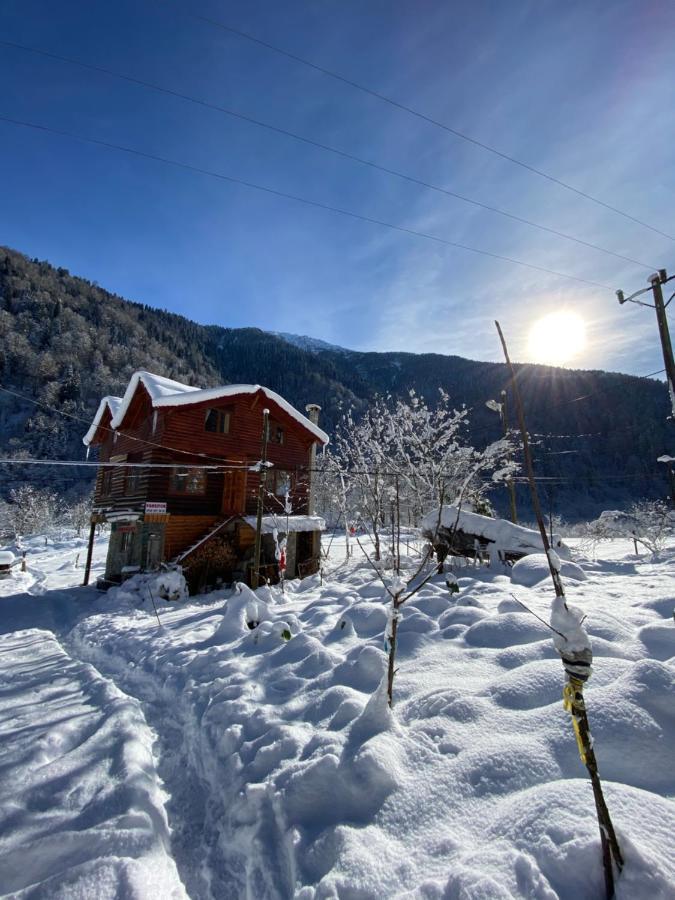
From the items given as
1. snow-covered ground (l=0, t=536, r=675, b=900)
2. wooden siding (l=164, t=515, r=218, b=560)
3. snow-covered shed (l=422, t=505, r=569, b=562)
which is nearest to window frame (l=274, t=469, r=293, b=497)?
wooden siding (l=164, t=515, r=218, b=560)

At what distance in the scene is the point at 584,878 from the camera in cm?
216

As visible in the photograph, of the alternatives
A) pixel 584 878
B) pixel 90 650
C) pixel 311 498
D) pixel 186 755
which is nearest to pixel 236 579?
pixel 311 498

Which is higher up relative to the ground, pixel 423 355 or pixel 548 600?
pixel 423 355

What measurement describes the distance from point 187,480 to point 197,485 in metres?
0.54

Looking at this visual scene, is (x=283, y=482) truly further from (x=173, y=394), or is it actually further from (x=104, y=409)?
(x=104, y=409)

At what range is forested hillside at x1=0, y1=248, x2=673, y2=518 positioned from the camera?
273 ft

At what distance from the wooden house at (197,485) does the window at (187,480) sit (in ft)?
0.16

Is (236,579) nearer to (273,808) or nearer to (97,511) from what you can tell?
(97,511)

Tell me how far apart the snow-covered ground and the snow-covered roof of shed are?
1262cm

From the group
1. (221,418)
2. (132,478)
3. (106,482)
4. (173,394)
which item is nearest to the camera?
(173,394)

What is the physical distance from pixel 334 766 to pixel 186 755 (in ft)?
8.45

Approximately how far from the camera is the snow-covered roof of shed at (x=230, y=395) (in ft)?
59.4

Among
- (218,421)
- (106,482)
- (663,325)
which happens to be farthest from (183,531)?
(663,325)

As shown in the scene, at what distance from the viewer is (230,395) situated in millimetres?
20391
